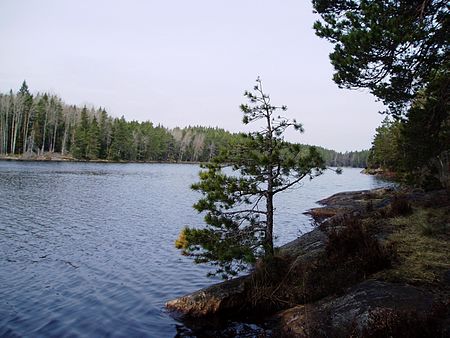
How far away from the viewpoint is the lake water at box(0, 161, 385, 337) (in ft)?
32.7

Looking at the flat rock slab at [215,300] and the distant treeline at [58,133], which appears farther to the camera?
the distant treeline at [58,133]

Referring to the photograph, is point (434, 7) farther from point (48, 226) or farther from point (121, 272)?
point (48, 226)

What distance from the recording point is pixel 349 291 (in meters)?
7.96

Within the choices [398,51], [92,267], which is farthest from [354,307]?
[92,267]

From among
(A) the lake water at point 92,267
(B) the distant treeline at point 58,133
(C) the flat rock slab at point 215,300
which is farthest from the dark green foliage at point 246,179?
(B) the distant treeline at point 58,133

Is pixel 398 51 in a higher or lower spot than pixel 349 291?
higher

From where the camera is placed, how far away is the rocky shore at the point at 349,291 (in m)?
6.29

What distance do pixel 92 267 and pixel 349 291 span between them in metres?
11.1

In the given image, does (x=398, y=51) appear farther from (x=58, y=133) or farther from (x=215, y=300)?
(x=58, y=133)

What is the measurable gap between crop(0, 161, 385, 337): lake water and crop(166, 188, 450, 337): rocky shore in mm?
1693

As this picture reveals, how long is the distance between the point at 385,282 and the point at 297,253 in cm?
443

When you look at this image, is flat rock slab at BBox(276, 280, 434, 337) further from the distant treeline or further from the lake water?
the distant treeline

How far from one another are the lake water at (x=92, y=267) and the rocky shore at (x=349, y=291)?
169 cm

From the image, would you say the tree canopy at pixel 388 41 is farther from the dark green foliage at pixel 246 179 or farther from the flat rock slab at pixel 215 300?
the flat rock slab at pixel 215 300
